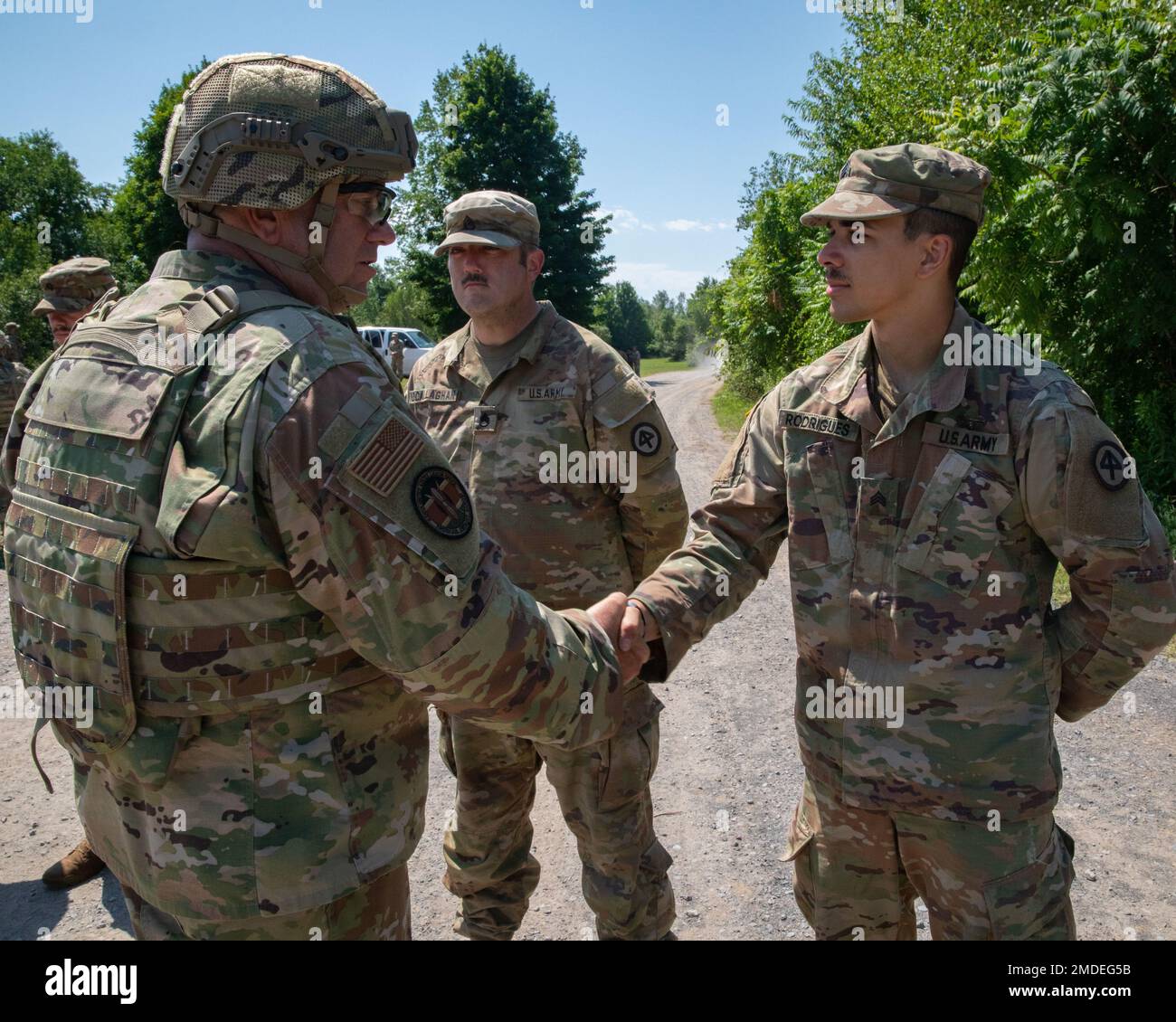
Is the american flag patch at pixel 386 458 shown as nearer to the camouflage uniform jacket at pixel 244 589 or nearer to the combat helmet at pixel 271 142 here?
the camouflage uniform jacket at pixel 244 589

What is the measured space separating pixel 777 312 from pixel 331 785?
21261 mm

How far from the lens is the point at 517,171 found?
1174 inches

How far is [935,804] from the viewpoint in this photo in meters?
2.29

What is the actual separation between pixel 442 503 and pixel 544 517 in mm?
1647

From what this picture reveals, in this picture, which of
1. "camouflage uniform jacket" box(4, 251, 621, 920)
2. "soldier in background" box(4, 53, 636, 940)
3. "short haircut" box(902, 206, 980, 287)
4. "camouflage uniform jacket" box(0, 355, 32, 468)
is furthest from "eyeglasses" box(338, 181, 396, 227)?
"camouflage uniform jacket" box(0, 355, 32, 468)

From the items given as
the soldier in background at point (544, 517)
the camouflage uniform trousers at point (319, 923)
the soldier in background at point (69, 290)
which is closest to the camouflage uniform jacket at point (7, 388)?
the soldier in background at point (69, 290)

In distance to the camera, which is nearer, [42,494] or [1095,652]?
[42,494]

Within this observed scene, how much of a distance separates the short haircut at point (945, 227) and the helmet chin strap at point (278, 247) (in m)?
1.50

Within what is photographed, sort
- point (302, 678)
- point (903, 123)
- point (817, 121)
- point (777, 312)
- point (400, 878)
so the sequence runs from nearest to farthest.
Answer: point (302, 678) → point (400, 878) → point (903, 123) → point (817, 121) → point (777, 312)

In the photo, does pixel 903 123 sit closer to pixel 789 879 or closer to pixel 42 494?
pixel 789 879

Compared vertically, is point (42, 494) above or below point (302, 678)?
above

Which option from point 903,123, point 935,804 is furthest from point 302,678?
point 903,123

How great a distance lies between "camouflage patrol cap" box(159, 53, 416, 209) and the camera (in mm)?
1954

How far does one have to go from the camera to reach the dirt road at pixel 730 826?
11.7 ft
